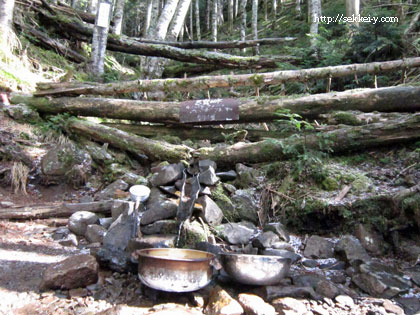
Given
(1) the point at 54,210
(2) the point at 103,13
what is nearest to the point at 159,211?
(1) the point at 54,210

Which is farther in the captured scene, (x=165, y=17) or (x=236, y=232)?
(x=165, y=17)

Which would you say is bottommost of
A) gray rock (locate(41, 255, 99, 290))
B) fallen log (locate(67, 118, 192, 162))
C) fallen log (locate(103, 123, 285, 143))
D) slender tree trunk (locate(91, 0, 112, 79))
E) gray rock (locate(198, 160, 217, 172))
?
gray rock (locate(41, 255, 99, 290))

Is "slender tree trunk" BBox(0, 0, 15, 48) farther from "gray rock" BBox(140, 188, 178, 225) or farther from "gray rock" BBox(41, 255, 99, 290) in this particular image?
"gray rock" BBox(41, 255, 99, 290)

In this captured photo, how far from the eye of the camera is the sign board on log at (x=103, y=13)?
909cm

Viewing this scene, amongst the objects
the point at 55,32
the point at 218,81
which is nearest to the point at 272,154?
the point at 218,81

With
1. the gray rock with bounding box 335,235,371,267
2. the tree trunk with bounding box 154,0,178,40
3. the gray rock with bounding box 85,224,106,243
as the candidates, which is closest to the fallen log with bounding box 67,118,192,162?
the gray rock with bounding box 85,224,106,243

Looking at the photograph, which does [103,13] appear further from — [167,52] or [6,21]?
[6,21]

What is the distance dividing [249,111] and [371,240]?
3.31 meters

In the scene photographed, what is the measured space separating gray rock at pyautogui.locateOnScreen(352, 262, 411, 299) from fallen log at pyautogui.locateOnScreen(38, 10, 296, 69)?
296 inches

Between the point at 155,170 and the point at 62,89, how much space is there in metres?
3.90

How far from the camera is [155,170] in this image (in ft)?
17.8

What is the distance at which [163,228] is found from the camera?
13.8 ft

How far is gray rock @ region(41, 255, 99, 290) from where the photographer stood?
10.2 ft

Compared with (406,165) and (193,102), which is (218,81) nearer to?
(193,102)
